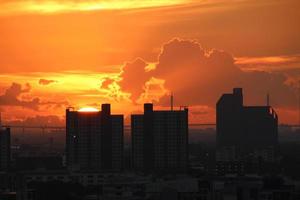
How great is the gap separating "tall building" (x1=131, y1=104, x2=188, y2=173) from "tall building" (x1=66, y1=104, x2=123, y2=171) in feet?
4.49

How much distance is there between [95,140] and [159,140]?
191 inches

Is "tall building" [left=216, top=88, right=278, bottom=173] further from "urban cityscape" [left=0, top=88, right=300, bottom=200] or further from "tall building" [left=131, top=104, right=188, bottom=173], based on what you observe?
"tall building" [left=131, top=104, right=188, bottom=173]

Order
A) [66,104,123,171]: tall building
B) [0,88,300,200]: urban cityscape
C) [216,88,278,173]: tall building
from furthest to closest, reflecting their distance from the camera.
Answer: [216,88,278,173]: tall building
[66,104,123,171]: tall building
[0,88,300,200]: urban cityscape

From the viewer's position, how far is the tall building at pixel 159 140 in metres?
75.4

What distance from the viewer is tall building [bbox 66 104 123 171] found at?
74688 millimetres

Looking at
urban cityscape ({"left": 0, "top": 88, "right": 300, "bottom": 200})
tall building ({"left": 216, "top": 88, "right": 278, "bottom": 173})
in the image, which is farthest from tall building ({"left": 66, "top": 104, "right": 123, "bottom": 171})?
tall building ({"left": 216, "top": 88, "right": 278, "bottom": 173})

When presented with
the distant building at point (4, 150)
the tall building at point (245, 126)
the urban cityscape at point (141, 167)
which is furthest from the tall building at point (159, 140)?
the tall building at point (245, 126)

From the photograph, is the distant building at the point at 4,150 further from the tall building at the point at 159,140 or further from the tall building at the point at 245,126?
the tall building at the point at 245,126

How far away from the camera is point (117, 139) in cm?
7788

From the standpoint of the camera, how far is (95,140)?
7756 centimetres

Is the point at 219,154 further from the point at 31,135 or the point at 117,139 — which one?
the point at 31,135

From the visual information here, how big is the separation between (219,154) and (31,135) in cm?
8722

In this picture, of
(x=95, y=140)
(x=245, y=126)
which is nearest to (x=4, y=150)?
(x=95, y=140)

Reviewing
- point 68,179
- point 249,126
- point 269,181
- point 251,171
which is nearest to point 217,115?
point 249,126
